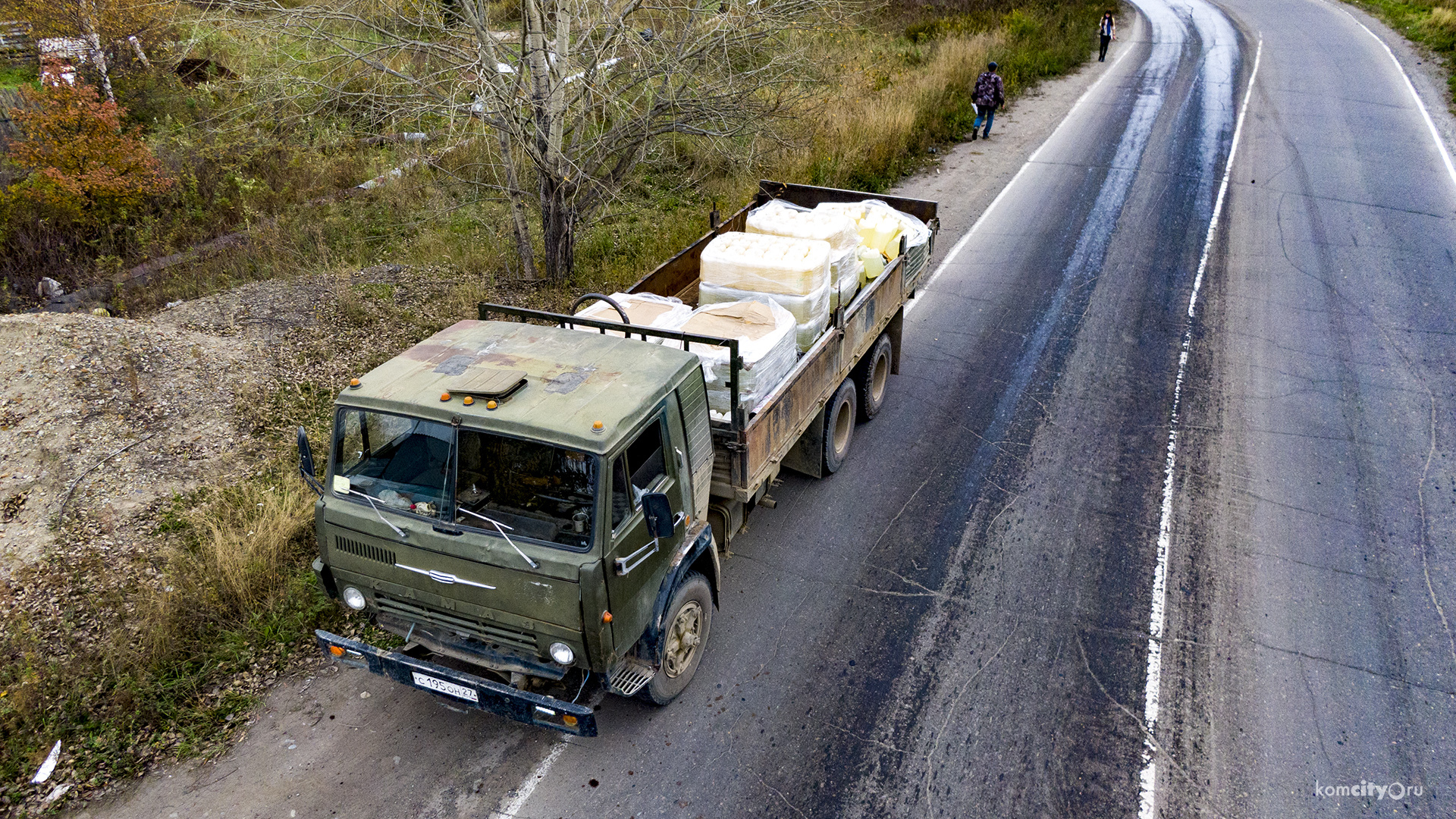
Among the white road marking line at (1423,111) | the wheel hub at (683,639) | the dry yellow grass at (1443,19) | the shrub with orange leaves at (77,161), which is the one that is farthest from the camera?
the dry yellow grass at (1443,19)

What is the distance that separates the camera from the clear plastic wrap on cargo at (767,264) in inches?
257

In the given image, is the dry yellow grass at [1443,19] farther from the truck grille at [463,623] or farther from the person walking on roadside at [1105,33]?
the truck grille at [463,623]

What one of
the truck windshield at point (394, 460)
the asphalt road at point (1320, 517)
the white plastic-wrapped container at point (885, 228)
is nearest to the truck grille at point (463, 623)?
the truck windshield at point (394, 460)

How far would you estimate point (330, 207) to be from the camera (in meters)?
13.6

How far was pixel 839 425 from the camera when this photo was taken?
7637mm

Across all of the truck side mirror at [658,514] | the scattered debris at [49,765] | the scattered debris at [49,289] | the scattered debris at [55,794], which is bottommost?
the scattered debris at [55,794]

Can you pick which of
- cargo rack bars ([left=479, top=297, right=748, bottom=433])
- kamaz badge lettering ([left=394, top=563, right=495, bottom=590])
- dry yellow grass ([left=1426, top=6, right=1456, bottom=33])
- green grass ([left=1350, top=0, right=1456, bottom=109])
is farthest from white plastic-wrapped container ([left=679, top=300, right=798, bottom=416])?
dry yellow grass ([left=1426, top=6, right=1456, bottom=33])

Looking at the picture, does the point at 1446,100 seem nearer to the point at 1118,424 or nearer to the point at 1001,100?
the point at 1001,100

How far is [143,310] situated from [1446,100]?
2501cm

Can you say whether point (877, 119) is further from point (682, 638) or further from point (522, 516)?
point (522, 516)

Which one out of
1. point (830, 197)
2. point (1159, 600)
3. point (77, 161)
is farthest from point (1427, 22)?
point (77, 161)

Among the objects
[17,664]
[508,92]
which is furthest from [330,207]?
[17,664]

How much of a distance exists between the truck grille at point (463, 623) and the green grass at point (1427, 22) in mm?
23685

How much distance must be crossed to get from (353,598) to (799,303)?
3.80 metres
